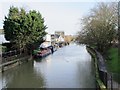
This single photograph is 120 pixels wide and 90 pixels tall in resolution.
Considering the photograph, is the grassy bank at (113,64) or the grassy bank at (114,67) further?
the grassy bank at (113,64)

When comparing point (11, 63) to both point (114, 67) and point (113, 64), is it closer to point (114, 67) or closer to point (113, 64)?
point (113, 64)

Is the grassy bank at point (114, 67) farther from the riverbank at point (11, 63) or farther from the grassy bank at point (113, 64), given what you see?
the riverbank at point (11, 63)

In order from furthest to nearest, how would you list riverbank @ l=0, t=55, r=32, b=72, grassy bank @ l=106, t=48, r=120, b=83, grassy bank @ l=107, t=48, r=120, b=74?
riverbank @ l=0, t=55, r=32, b=72 < grassy bank @ l=107, t=48, r=120, b=74 < grassy bank @ l=106, t=48, r=120, b=83

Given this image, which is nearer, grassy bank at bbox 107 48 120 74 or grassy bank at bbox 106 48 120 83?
grassy bank at bbox 106 48 120 83

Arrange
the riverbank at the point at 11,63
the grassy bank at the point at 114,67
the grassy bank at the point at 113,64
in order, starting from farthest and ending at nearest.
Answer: the riverbank at the point at 11,63
the grassy bank at the point at 113,64
the grassy bank at the point at 114,67

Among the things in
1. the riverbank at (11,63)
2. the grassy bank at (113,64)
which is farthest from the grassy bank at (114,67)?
the riverbank at (11,63)

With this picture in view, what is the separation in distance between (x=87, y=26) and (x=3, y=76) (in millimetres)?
17297

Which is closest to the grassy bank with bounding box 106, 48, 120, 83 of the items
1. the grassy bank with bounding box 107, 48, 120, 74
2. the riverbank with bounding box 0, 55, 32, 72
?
the grassy bank with bounding box 107, 48, 120, 74

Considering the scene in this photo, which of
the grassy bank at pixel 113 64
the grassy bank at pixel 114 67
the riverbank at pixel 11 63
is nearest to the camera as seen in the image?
the grassy bank at pixel 114 67

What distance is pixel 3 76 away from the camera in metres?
23.5

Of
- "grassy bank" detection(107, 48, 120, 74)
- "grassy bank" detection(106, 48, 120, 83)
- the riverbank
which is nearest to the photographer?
"grassy bank" detection(106, 48, 120, 83)

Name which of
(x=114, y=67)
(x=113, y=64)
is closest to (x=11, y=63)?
(x=113, y=64)

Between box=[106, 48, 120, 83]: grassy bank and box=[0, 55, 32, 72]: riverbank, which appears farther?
box=[0, 55, 32, 72]: riverbank

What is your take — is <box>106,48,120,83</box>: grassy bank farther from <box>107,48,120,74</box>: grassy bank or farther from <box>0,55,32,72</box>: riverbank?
<box>0,55,32,72</box>: riverbank
